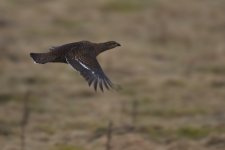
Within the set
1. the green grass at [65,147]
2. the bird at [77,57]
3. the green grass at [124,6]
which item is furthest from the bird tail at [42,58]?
the green grass at [124,6]

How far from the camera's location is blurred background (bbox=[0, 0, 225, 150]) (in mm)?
19906

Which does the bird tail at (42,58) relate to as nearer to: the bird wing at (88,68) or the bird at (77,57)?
the bird at (77,57)

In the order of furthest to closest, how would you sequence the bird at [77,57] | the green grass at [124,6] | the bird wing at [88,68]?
the green grass at [124,6], the bird at [77,57], the bird wing at [88,68]

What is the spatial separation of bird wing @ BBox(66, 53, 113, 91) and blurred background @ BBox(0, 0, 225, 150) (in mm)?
2722

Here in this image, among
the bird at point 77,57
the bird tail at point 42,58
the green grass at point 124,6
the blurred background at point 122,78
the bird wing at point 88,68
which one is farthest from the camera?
the green grass at point 124,6

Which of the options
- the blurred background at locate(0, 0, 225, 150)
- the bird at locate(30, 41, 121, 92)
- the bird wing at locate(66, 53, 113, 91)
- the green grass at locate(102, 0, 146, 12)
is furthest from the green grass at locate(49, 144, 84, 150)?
the green grass at locate(102, 0, 146, 12)

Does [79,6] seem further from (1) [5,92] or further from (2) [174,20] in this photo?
(1) [5,92]

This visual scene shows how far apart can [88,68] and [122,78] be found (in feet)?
30.7

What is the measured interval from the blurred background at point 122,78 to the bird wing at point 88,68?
2.72 metres

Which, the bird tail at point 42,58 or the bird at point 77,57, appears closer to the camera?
the bird at point 77,57

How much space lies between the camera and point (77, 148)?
18641 mm

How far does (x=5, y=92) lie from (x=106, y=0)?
11.0 m

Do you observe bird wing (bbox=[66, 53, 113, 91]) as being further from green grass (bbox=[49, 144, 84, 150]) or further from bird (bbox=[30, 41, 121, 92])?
green grass (bbox=[49, 144, 84, 150])

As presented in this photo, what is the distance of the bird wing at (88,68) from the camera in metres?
15.6
